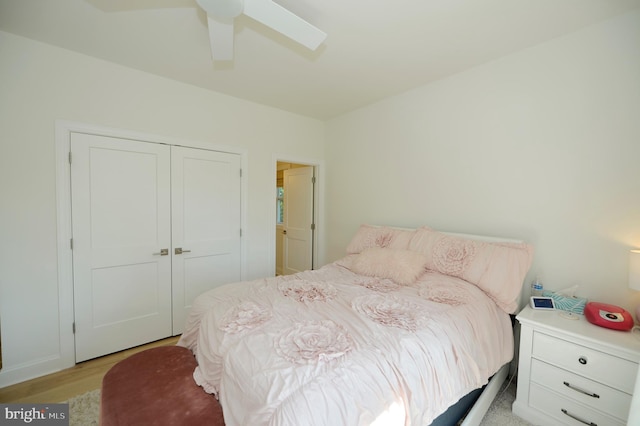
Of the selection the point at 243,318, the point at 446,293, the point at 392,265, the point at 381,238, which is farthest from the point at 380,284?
the point at 243,318

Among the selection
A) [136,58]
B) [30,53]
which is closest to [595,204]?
[136,58]

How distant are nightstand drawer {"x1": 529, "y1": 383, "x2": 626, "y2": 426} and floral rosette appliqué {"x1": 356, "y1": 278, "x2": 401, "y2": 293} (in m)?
1.05

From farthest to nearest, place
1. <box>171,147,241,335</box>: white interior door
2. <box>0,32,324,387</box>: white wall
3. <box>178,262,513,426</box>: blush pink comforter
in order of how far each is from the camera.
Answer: <box>171,147,241,335</box>: white interior door
<box>0,32,324,387</box>: white wall
<box>178,262,513,426</box>: blush pink comforter

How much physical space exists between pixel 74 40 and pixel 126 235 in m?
1.63

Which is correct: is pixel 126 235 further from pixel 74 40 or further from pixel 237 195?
pixel 74 40

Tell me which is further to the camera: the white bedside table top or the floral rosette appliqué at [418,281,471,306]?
the floral rosette appliqué at [418,281,471,306]

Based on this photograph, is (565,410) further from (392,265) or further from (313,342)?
(313,342)

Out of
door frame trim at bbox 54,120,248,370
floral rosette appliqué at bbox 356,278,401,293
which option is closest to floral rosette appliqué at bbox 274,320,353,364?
floral rosette appliqué at bbox 356,278,401,293

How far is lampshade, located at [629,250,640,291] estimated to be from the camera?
146 centimetres

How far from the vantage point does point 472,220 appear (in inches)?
94.3

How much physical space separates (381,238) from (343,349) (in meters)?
1.71

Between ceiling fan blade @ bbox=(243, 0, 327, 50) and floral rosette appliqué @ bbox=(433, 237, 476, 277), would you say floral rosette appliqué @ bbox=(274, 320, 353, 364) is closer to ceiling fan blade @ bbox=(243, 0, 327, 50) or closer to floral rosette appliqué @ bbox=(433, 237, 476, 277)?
floral rosette appliqué @ bbox=(433, 237, 476, 277)

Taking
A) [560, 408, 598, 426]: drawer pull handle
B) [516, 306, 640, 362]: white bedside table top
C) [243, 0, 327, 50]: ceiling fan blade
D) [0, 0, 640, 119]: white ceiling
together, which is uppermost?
[0, 0, 640, 119]: white ceiling

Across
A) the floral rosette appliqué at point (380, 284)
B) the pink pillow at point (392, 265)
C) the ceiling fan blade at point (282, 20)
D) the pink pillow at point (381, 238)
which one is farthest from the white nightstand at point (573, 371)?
the ceiling fan blade at point (282, 20)
